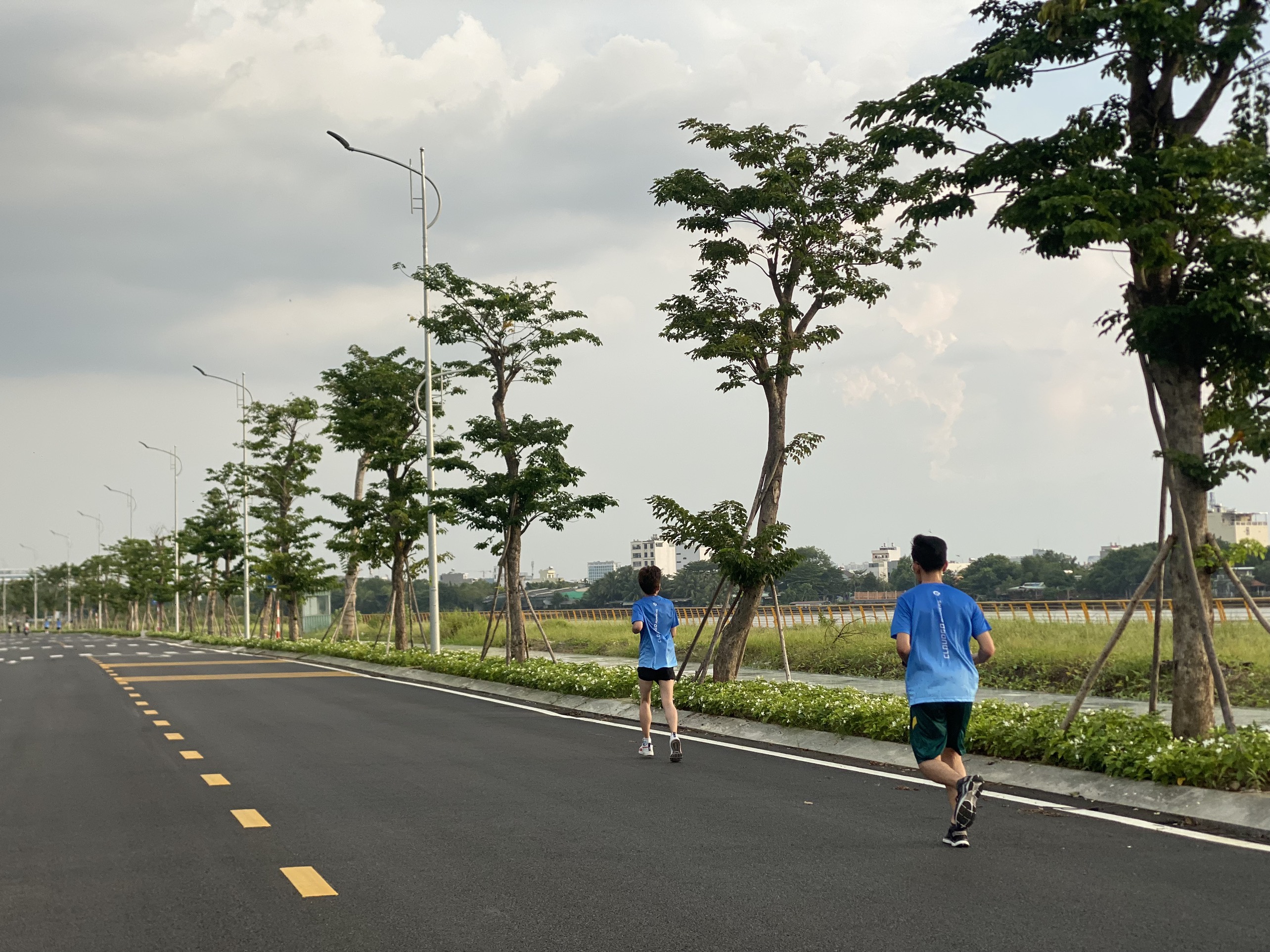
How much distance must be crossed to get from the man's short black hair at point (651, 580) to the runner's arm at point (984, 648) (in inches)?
198

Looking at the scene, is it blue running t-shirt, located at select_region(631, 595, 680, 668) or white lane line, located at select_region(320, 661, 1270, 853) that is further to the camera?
blue running t-shirt, located at select_region(631, 595, 680, 668)

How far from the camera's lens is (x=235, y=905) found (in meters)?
6.32

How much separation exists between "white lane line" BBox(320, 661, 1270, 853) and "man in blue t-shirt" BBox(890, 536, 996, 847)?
2.43 feet

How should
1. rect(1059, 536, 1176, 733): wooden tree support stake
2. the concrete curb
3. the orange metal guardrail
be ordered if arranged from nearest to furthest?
the concrete curb, rect(1059, 536, 1176, 733): wooden tree support stake, the orange metal guardrail

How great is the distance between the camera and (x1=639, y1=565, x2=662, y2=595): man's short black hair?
12.2 meters

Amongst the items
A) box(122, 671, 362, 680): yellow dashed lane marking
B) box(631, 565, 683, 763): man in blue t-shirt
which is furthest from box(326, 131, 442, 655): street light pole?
box(631, 565, 683, 763): man in blue t-shirt

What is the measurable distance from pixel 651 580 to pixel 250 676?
19419mm

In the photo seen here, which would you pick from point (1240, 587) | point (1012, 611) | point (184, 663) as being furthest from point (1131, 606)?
point (1012, 611)

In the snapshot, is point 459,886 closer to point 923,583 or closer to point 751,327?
point 923,583

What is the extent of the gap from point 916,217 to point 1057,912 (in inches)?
276

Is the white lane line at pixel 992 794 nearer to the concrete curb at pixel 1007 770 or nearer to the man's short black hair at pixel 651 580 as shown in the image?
the concrete curb at pixel 1007 770

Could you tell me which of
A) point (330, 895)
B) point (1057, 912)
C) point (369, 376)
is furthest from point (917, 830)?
point (369, 376)

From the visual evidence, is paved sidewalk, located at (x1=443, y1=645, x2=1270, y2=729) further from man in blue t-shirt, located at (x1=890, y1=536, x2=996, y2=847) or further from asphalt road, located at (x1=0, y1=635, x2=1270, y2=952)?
man in blue t-shirt, located at (x1=890, y1=536, x2=996, y2=847)

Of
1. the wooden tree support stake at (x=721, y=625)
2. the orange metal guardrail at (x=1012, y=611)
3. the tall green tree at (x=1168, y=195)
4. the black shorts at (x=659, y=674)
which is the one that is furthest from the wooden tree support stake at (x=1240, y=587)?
the orange metal guardrail at (x=1012, y=611)
